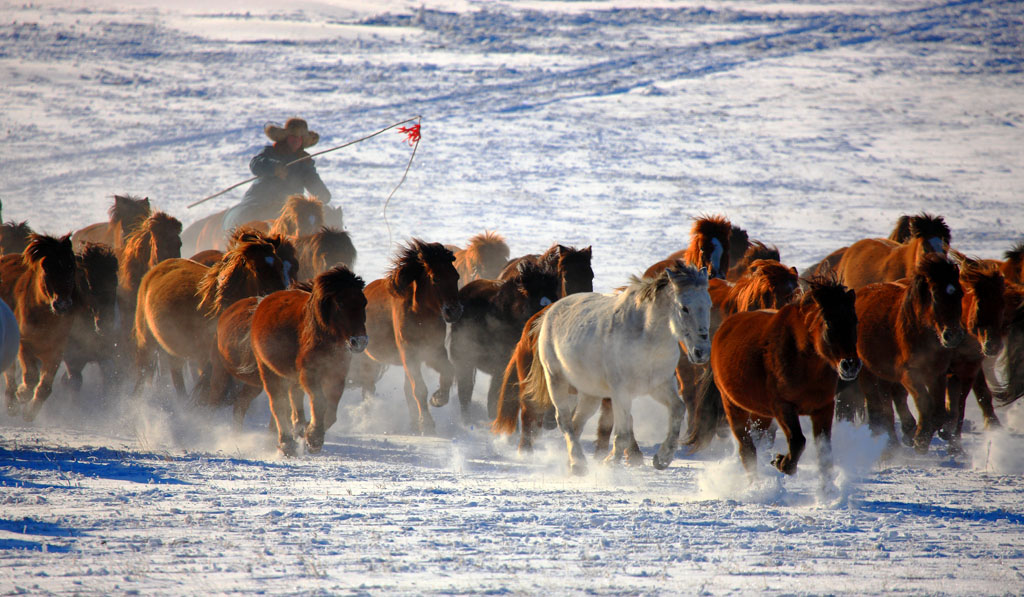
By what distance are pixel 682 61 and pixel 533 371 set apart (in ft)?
120

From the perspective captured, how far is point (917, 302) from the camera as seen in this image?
7105 millimetres

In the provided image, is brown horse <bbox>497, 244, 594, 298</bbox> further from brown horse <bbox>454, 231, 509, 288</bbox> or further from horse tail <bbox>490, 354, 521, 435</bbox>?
brown horse <bbox>454, 231, 509, 288</bbox>

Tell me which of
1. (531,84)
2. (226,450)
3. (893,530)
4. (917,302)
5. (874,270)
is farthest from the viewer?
(531,84)

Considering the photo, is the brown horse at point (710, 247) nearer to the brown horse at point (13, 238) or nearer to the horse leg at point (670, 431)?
the horse leg at point (670, 431)

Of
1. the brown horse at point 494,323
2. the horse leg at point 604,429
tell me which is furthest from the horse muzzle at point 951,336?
the brown horse at point 494,323

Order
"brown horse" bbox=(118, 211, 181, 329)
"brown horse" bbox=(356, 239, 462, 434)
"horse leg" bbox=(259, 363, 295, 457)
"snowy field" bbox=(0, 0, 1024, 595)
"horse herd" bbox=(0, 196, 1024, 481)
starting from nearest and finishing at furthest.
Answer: "snowy field" bbox=(0, 0, 1024, 595) → "horse herd" bbox=(0, 196, 1024, 481) → "horse leg" bbox=(259, 363, 295, 457) → "brown horse" bbox=(356, 239, 462, 434) → "brown horse" bbox=(118, 211, 181, 329)

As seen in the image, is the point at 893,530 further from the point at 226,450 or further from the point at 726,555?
the point at 226,450

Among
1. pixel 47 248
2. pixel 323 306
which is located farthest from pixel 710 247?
pixel 47 248

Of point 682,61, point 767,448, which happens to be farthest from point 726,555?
point 682,61

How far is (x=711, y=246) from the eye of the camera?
942 centimetres

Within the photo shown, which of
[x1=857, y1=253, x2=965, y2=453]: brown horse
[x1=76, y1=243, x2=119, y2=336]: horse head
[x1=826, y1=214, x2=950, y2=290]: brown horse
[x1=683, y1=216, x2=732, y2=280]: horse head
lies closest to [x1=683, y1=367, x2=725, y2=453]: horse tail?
[x1=857, y1=253, x2=965, y2=453]: brown horse

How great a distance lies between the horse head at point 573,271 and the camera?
905cm

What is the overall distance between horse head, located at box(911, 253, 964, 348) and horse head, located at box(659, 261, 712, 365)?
A: 191 centimetres

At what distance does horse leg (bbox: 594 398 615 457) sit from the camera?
297 inches
